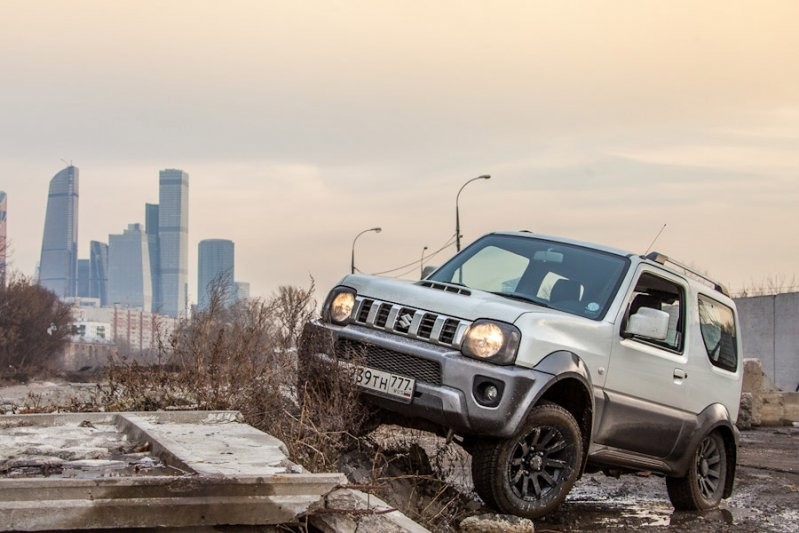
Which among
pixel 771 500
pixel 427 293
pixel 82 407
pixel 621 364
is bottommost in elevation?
pixel 771 500

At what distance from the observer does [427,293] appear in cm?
823

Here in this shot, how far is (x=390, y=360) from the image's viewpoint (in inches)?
317

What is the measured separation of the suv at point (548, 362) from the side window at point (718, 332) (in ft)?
0.07

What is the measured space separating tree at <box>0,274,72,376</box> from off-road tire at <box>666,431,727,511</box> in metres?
44.5

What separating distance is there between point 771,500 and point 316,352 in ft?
15.8

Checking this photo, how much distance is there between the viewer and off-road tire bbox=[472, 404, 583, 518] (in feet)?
25.0

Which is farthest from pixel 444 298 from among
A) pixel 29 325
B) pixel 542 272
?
pixel 29 325

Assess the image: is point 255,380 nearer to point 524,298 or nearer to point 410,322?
point 410,322

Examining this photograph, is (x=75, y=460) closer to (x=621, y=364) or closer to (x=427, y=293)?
(x=427, y=293)

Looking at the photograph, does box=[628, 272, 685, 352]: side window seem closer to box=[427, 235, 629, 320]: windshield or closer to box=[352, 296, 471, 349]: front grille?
box=[427, 235, 629, 320]: windshield

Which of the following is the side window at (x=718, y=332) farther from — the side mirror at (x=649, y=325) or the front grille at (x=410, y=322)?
the front grille at (x=410, y=322)

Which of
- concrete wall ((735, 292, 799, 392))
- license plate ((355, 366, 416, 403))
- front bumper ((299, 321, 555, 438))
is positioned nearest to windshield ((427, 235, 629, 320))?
front bumper ((299, 321, 555, 438))

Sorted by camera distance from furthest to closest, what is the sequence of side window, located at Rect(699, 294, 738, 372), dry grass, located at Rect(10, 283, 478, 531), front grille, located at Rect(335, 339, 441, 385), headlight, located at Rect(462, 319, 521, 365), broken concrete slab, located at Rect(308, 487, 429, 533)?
side window, located at Rect(699, 294, 738, 372)
dry grass, located at Rect(10, 283, 478, 531)
front grille, located at Rect(335, 339, 441, 385)
headlight, located at Rect(462, 319, 521, 365)
broken concrete slab, located at Rect(308, 487, 429, 533)

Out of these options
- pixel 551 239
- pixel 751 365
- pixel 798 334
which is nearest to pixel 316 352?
pixel 551 239
